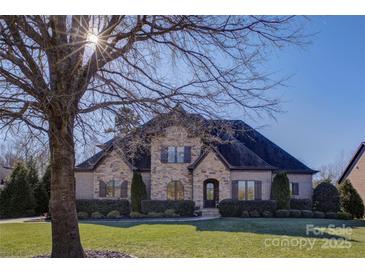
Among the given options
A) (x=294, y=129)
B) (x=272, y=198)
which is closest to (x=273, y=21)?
(x=294, y=129)

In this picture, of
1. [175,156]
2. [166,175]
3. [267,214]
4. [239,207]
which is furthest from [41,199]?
[267,214]

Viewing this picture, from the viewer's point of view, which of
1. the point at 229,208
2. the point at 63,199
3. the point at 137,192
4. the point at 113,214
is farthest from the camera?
the point at 137,192

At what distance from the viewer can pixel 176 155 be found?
551 inches

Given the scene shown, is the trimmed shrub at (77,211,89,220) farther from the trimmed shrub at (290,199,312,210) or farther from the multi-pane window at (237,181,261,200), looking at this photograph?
the trimmed shrub at (290,199,312,210)

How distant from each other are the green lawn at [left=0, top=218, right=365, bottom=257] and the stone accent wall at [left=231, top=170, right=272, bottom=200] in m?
4.73

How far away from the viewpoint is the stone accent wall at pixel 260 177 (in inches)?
543

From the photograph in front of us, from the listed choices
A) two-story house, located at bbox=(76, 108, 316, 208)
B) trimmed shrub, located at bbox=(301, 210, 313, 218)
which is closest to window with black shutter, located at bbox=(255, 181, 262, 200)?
two-story house, located at bbox=(76, 108, 316, 208)

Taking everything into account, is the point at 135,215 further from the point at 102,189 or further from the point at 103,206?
the point at 102,189

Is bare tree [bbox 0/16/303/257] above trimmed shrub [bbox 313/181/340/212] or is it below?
above

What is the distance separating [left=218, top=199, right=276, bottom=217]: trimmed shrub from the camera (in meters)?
12.4

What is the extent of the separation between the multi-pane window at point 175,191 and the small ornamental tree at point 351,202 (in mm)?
5713

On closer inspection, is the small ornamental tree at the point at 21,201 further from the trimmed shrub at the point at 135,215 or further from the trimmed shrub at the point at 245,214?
the trimmed shrub at the point at 245,214

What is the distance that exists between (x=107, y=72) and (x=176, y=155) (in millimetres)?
8675
